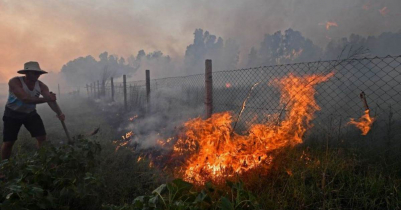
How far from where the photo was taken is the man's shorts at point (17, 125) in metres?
4.11

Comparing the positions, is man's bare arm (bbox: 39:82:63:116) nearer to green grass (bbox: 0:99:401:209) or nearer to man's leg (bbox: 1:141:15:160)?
man's leg (bbox: 1:141:15:160)

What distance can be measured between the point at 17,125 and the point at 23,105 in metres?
0.42

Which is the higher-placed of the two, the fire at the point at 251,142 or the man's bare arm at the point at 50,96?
the man's bare arm at the point at 50,96

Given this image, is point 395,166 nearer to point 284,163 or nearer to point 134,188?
point 284,163

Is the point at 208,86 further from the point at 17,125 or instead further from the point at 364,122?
the point at 17,125

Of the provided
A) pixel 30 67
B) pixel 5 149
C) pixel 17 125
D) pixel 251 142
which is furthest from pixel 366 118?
Answer: pixel 5 149

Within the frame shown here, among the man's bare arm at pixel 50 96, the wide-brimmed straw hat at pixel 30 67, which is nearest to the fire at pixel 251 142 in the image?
the man's bare arm at pixel 50 96

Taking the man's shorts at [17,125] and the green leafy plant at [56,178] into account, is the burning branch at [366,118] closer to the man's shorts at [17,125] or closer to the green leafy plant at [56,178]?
the green leafy plant at [56,178]

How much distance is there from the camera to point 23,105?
424 centimetres

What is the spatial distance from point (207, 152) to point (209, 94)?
6.29 feet

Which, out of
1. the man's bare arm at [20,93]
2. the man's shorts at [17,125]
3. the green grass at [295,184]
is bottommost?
the green grass at [295,184]

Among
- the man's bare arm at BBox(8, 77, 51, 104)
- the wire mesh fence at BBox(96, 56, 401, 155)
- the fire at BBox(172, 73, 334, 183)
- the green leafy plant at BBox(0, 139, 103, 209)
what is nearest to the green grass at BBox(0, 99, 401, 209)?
the green leafy plant at BBox(0, 139, 103, 209)

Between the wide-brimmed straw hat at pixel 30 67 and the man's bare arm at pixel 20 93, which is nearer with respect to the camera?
the man's bare arm at pixel 20 93

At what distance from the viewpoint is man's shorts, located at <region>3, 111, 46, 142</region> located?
411 centimetres
